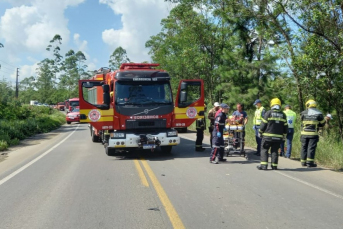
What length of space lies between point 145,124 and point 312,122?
16.0 ft

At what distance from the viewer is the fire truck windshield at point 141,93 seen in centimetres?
1116

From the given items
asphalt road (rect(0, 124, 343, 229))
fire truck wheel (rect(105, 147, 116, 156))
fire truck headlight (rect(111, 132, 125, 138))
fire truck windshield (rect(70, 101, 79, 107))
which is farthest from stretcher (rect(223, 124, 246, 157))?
fire truck windshield (rect(70, 101, 79, 107))

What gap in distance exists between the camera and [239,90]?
77.5 ft

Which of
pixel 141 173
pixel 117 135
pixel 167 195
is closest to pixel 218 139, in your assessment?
pixel 141 173

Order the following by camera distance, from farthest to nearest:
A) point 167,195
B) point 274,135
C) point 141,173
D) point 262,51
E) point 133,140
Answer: point 262,51, point 133,140, point 274,135, point 141,173, point 167,195

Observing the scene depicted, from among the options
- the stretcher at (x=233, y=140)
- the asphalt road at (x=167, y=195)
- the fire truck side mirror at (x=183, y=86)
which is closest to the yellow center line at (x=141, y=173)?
the asphalt road at (x=167, y=195)

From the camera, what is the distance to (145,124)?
11.2 meters

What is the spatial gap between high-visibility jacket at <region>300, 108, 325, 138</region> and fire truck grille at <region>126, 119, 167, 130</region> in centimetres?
417

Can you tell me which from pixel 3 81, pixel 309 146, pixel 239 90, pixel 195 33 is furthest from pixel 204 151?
pixel 3 81

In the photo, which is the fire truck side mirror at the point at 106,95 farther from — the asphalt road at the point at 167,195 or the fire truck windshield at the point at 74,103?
the fire truck windshield at the point at 74,103

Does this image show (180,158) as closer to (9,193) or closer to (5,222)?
(9,193)

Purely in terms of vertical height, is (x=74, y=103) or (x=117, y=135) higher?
(x=74, y=103)

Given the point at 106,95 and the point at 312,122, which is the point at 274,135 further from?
the point at 106,95

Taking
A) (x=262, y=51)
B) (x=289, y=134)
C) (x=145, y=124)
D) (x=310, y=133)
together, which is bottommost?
(x=289, y=134)
